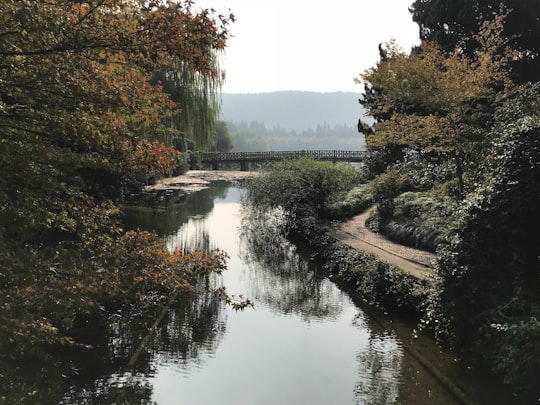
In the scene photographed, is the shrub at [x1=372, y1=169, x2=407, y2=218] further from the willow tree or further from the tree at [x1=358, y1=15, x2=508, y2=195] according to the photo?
the willow tree

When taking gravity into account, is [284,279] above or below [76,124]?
below

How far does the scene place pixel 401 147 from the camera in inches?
898

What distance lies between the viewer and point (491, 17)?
2086cm

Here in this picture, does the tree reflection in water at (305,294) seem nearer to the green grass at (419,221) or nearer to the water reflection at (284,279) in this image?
the water reflection at (284,279)

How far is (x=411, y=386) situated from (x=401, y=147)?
18425mm

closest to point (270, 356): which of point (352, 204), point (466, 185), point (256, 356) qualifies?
point (256, 356)

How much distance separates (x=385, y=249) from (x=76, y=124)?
9.69 meters

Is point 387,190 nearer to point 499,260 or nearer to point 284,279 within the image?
point 284,279

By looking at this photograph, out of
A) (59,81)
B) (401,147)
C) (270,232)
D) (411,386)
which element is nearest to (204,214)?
(270,232)

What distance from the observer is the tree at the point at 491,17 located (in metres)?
20.4

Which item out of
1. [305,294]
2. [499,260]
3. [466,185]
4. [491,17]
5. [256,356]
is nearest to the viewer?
[499,260]

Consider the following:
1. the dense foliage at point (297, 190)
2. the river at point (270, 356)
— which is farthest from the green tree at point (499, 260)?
the dense foliage at point (297, 190)

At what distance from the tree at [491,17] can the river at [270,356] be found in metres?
16.2

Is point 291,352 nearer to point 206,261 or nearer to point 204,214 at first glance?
point 206,261
